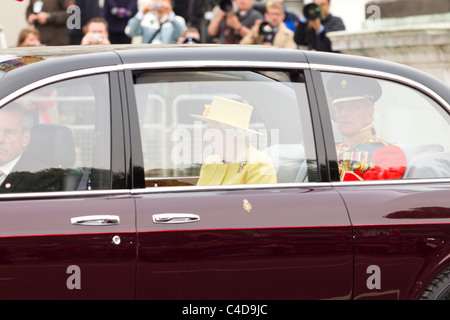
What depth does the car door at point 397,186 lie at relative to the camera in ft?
16.3

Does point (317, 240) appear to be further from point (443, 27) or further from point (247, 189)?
point (443, 27)

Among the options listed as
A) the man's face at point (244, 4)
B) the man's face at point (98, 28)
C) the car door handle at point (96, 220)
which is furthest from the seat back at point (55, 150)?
the man's face at point (244, 4)

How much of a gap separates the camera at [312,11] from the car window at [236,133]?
7364mm

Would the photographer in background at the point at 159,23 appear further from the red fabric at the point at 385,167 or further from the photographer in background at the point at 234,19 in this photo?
the red fabric at the point at 385,167

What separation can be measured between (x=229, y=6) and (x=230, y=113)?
8109mm

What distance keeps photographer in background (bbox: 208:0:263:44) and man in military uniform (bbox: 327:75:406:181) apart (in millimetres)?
7812

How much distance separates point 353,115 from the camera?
17.5ft

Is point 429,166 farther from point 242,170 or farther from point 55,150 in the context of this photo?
point 55,150

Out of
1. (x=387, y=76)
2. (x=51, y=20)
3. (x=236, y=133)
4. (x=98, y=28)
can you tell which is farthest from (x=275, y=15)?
(x=236, y=133)

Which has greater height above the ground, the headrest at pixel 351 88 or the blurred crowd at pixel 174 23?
the blurred crowd at pixel 174 23
